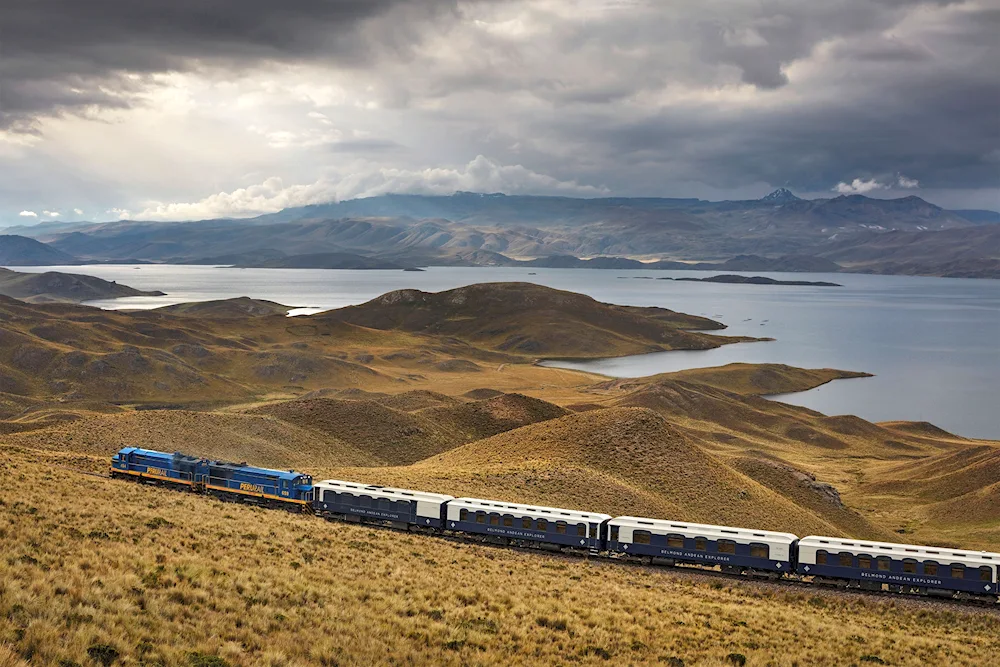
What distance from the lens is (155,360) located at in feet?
509

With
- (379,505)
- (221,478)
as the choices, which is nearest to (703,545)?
(379,505)

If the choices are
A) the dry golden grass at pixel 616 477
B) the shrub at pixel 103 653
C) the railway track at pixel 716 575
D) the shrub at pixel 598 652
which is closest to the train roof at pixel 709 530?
the railway track at pixel 716 575

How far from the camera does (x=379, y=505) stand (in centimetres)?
4425

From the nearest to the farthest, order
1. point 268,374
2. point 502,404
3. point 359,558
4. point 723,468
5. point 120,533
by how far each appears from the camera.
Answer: point 120,533, point 359,558, point 723,468, point 502,404, point 268,374

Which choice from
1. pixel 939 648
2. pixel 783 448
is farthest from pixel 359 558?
pixel 783 448

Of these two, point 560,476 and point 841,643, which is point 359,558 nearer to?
point 841,643

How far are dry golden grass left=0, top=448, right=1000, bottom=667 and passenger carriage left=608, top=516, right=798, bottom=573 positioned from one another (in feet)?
3.83

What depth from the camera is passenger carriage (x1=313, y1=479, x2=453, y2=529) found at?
4369 cm

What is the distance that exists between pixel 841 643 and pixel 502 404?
77.6 meters

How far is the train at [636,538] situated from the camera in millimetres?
37250

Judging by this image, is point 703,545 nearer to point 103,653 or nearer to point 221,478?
point 221,478

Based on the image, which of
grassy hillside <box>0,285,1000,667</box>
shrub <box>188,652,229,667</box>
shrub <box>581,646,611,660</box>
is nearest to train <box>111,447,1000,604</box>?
grassy hillside <box>0,285,1000,667</box>

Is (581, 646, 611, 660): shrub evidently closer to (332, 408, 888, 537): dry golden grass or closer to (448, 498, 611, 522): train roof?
(448, 498, 611, 522): train roof

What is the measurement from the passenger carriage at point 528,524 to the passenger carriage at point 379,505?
1.16 meters
